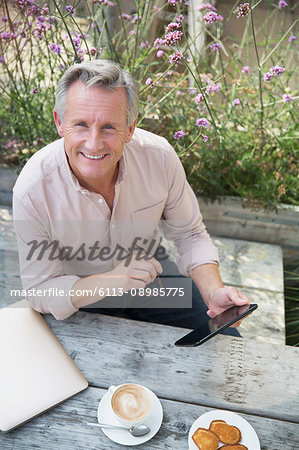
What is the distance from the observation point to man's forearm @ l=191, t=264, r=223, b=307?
4.98 feet

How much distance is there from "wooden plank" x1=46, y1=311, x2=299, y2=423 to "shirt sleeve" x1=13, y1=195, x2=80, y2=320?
0.07 meters

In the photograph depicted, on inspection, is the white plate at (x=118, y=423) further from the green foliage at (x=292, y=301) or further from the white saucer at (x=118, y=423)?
the green foliage at (x=292, y=301)

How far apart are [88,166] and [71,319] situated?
515mm

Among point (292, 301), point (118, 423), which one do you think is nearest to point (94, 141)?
point (118, 423)

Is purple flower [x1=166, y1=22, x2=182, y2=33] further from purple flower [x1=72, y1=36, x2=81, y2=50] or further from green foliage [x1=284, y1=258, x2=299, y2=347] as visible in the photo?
green foliage [x1=284, y1=258, x2=299, y2=347]

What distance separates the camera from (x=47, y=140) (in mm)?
2244

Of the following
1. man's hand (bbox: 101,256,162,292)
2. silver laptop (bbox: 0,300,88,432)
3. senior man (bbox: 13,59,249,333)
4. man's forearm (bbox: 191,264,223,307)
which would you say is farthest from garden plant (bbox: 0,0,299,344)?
silver laptop (bbox: 0,300,88,432)

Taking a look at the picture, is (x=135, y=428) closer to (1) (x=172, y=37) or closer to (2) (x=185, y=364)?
(2) (x=185, y=364)

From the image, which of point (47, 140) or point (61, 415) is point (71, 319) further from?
point (47, 140)

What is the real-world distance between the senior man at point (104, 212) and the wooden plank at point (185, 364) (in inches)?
4.9

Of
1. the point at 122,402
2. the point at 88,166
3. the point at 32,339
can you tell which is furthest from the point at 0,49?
the point at 122,402

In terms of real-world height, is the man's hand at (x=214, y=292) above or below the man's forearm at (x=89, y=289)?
Result: below

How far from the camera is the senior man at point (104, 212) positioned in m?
1.27

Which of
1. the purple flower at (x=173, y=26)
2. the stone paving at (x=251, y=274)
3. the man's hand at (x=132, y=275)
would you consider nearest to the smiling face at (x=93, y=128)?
the man's hand at (x=132, y=275)
